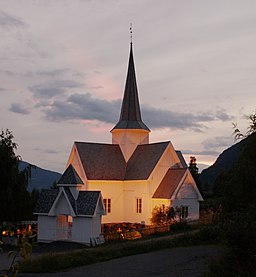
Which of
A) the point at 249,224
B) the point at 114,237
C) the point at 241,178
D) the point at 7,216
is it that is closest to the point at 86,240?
the point at 114,237

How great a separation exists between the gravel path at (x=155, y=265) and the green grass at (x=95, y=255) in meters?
0.68

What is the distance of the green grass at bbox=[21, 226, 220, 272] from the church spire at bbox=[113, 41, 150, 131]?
19327 millimetres

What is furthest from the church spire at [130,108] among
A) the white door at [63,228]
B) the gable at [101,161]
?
the white door at [63,228]

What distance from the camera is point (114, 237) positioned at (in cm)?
3272

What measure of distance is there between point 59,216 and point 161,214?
7744 millimetres

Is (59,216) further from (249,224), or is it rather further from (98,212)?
(249,224)

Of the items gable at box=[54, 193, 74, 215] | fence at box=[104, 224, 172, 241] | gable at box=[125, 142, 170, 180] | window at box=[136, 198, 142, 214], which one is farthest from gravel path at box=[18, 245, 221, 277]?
gable at box=[125, 142, 170, 180]

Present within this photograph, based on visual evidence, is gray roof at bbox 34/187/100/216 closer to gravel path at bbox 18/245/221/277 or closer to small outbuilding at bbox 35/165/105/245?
small outbuilding at bbox 35/165/105/245

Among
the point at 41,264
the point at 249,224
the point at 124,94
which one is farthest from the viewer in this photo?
the point at 124,94

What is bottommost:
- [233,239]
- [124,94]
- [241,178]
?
[233,239]

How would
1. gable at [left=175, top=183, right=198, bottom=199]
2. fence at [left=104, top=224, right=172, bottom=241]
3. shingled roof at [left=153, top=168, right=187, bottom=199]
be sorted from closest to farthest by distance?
fence at [left=104, top=224, right=172, bottom=241] → shingled roof at [left=153, top=168, right=187, bottom=199] → gable at [left=175, top=183, right=198, bottom=199]

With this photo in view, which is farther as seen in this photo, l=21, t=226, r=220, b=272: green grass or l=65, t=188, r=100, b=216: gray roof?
l=65, t=188, r=100, b=216: gray roof

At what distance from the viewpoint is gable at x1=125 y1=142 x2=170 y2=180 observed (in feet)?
132

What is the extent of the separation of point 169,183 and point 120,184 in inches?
181
